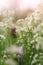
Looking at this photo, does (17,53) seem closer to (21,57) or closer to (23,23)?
(21,57)

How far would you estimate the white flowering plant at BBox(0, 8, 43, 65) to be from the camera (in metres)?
1.17

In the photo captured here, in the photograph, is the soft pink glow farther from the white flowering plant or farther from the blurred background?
the white flowering plant

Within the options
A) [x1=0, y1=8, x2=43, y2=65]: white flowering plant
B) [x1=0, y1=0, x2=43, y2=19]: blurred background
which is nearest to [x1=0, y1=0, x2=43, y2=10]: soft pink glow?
[x1=0, y1=0, x2=43, y2=19]: blurred background

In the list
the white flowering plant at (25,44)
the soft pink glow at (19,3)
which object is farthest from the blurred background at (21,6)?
the white flowering plant at (25,44)

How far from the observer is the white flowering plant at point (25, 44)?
3.85ft

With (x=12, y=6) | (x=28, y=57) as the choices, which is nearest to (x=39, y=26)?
(x=28, y=57)

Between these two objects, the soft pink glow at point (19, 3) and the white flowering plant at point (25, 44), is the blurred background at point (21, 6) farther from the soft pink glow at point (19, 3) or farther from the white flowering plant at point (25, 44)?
the white flowering plant at point (25, 44)

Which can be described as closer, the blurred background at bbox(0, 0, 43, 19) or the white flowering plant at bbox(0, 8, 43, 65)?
the white flowering plant at bbox(0, 8, 43, 65)

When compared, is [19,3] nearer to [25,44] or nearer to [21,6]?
[21,6]

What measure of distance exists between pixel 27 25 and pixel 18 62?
0.76 ft

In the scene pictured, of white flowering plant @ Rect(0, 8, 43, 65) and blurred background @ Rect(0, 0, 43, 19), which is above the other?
blurred background @ Rect(0, 0, 43, 19)

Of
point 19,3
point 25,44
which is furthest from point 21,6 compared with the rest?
point 25,44

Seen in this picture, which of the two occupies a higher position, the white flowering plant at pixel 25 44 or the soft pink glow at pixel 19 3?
the soft pink glow at pixel 19 3

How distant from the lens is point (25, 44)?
1.26m
